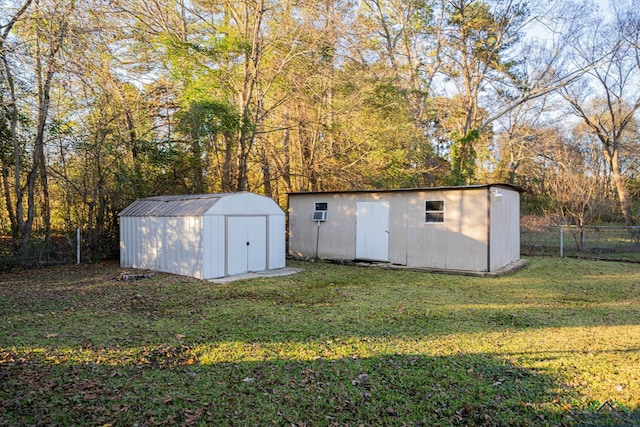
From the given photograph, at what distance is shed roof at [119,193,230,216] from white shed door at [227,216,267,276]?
639 millimetres

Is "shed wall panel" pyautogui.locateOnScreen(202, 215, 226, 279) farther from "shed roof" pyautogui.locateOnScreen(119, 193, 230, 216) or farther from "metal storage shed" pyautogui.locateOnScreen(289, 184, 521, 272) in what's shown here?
"metal storage shed" pyautogui.locateOnScreen(289, 184, 521, 272)

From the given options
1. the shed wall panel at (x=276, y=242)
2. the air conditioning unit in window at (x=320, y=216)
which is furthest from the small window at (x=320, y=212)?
the shed wall panel at (x=276, y=242)

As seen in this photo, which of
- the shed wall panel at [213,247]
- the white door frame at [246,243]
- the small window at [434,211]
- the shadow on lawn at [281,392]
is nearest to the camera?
the shadow on lawn at [281,392]

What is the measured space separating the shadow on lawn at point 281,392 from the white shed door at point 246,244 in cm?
532

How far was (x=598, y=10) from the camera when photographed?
16.7 metres

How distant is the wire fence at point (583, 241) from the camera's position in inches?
477

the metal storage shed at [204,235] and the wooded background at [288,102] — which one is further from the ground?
the wooded background at [288,102]

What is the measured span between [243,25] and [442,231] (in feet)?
30.4

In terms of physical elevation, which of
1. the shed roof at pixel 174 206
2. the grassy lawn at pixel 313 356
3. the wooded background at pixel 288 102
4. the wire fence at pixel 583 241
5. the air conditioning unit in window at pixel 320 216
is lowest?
the grassy lawn at pixel 313 356

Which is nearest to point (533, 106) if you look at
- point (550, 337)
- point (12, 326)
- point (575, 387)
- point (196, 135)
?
point (196, 135)

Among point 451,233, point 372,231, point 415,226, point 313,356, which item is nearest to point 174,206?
point 372,231

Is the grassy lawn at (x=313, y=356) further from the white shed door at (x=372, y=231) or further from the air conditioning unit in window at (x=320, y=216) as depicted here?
the air conditioning unit in window at (x=320, y=216)

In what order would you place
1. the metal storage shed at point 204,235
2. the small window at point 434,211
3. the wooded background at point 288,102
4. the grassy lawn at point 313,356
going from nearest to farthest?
the grassy lawn at point 313,356, the metal storage shed at point 204,235, the wooded background at point 288,102, the small window at point 434,211

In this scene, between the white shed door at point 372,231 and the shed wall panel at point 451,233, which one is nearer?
the shed wall panel at point 451,233
